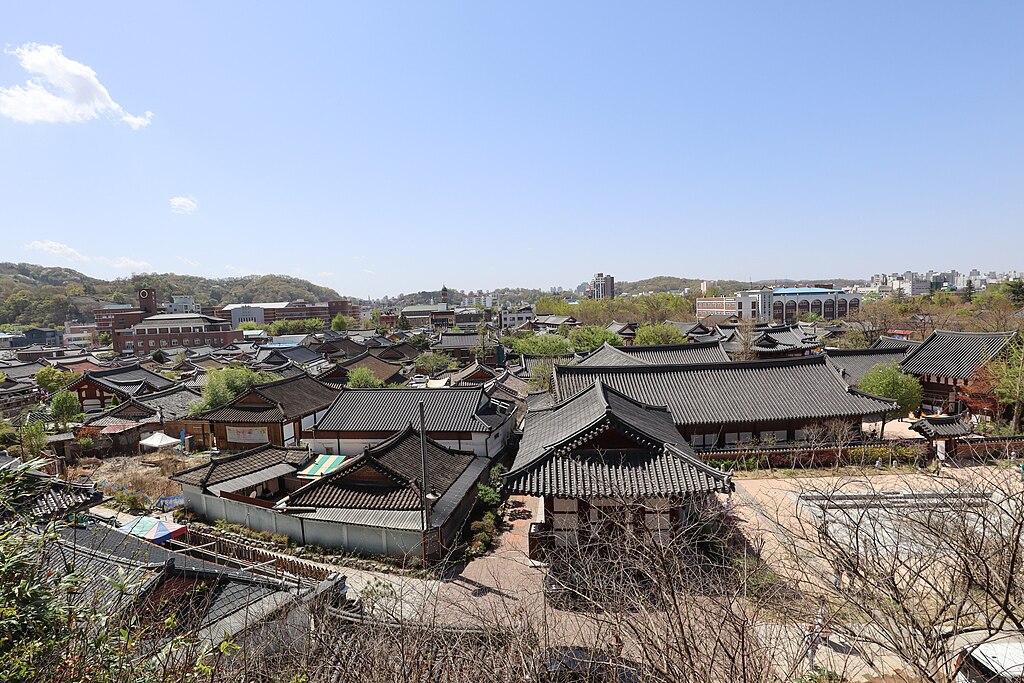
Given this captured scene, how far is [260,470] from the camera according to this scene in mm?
21797

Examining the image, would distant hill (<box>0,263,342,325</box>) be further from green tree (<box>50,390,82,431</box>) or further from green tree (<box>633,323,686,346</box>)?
green tree (<box>633,323,686,346</box>)

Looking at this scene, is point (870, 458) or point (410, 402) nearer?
point (870, 458)

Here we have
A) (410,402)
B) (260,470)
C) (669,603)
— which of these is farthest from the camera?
(410,402)

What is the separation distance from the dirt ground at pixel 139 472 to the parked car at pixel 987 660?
1039 inches

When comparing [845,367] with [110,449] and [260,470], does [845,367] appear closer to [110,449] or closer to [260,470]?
[260,470]

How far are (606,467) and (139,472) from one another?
24559 mm

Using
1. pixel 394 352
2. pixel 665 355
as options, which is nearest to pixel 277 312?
pixel 394 352

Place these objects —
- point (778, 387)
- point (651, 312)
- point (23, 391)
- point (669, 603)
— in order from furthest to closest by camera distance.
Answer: point (651, 312) < point (23, 391) < point (778, 387) < point (669, 603)

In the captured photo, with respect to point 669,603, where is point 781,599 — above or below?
below

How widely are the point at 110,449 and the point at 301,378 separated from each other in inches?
436

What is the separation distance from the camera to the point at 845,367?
1428 inches

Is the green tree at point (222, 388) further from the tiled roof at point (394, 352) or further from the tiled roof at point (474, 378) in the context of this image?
the tiled roof at point (394, 352)

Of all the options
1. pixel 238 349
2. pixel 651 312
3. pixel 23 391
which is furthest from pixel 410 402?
pixel 651 312

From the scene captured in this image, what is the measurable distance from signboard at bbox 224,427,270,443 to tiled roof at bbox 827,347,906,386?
3749cm
